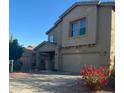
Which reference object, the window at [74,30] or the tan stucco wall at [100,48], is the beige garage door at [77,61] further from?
the window at [74,30]

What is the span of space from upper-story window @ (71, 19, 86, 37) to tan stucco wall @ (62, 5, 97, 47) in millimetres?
323

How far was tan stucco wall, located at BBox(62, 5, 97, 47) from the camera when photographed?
14.8 metres

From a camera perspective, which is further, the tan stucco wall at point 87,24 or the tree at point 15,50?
the tree at point 15,50

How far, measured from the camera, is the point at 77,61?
16.2 metres

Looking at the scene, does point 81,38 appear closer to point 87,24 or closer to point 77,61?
point 87,24

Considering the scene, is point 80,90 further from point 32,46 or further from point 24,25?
point 32,46

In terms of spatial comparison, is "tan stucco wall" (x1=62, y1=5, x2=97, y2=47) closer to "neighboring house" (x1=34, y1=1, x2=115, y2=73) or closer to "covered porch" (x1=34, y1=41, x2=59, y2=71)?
"neighboring house" (x1=34, y1=1, x2=115, y2=73)

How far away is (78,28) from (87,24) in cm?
124

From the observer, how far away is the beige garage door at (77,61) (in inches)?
577

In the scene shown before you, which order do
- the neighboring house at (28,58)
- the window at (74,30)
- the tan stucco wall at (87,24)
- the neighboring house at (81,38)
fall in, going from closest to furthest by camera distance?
1. the neighboring house at (81,38)
2. the tan stucco wall at (87,24)
3. the window at (74,30)
4. the neighboring house at (28,58)

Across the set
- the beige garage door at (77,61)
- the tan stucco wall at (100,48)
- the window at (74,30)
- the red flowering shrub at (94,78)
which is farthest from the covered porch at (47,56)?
the red flowering shrub at (94,78)

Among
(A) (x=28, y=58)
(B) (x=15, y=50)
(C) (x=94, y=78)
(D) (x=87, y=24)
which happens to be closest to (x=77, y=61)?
(D) (x=87, y=24)

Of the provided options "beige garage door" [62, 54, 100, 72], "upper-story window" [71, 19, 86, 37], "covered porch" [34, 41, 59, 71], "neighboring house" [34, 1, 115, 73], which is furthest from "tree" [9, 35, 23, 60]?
"upper-story window" [71, 19, 86, 37]

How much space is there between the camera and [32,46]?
2316 cm
